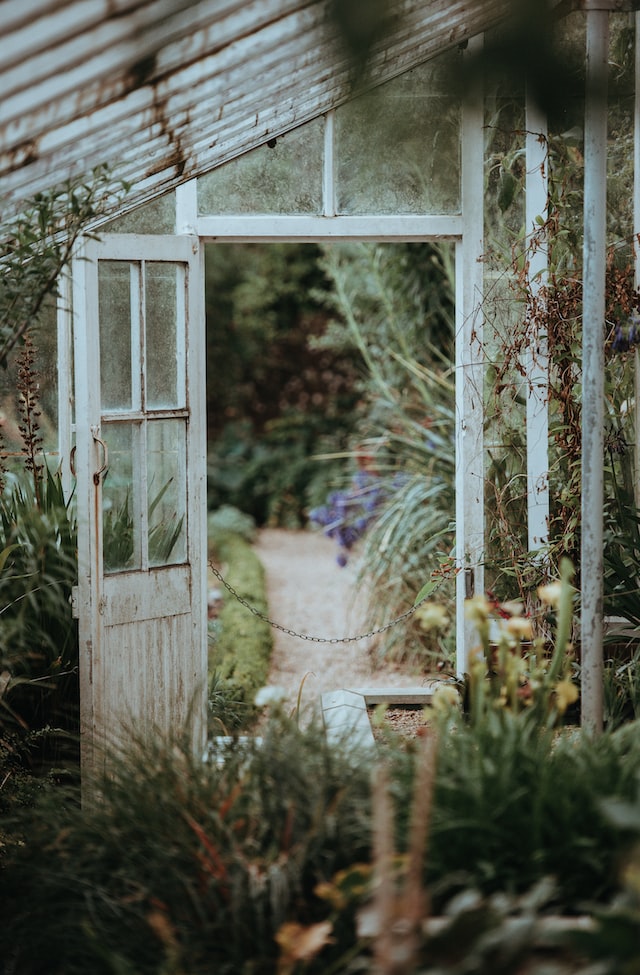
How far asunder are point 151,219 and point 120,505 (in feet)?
3.90

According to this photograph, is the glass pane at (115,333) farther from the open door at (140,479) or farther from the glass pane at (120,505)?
the glass pane at (120,505)

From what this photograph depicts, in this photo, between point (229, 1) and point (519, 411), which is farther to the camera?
point (519, 411)

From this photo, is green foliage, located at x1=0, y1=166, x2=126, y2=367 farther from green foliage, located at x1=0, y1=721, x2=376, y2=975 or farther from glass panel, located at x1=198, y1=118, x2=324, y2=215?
glass panel, located at x1=198, y1=118, x2=324, y2=215

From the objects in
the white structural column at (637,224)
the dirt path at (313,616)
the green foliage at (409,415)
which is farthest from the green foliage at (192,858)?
the green foliage at (409,415)

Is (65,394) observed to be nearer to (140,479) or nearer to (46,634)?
(140,479)

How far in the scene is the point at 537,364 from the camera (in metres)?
4.34

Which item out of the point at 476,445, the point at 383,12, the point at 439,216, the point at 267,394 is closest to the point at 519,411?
the point at 476,445

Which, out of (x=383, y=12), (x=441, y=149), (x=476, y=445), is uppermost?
(x=441, y=149)

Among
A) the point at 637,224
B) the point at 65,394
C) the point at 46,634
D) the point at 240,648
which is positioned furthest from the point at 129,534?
the point at 637,224

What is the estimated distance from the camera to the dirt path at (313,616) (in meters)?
6.16

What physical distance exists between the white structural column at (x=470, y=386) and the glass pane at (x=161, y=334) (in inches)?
48.5

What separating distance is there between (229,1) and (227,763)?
1.73 meters

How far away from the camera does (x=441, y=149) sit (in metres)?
4.39

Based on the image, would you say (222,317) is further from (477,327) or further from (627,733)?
(627,733)
